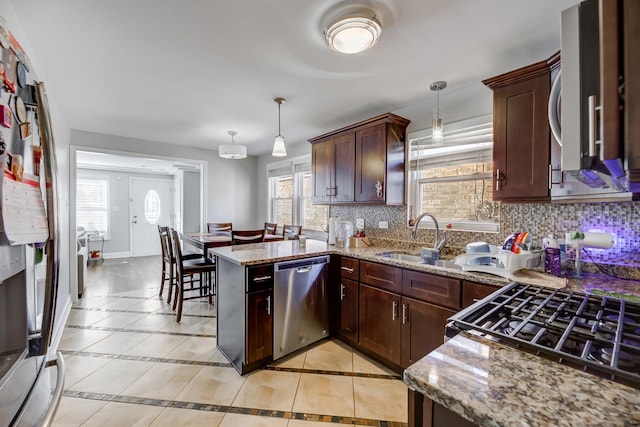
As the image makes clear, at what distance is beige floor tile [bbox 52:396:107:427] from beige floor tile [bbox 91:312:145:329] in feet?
4.06

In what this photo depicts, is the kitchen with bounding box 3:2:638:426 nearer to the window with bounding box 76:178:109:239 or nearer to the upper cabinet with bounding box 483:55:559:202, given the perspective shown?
the upper cabinet with bounding box 483:55:559:202

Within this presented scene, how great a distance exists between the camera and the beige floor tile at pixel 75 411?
1613mm

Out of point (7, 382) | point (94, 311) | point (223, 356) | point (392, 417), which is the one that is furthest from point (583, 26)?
point (94, 311)

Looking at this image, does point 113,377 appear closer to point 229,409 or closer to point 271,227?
point 229,409

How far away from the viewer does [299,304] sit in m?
2.34

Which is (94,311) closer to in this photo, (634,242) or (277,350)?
(277,350)

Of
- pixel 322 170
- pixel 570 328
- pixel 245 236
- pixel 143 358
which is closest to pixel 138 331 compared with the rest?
pixel 143 358

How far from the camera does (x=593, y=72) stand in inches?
20.2

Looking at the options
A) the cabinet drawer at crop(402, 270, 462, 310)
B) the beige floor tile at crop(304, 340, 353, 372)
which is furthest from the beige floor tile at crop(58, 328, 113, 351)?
the cabinet drawer at crop(402, 270, 462, 310)

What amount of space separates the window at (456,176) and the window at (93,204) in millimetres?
7294

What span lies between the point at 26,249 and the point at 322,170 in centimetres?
281

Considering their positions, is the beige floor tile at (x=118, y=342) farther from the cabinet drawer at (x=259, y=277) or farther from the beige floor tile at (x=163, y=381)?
the cabinet drawer at (x=259, y=277)

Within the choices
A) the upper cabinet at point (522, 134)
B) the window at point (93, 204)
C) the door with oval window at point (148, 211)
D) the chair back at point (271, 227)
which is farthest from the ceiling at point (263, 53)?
the door with oval window at point (148, 211)

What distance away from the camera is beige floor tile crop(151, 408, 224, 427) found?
1.62 meters
